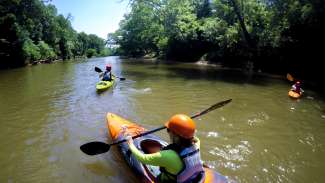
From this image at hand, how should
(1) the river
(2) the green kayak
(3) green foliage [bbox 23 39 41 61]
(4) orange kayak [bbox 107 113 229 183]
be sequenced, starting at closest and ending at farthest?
(4) orange kayak [bbox 107 113 229 183], (1) the river, (2) the green kayak, (3) green foliage [bbox 23 39 41 61]

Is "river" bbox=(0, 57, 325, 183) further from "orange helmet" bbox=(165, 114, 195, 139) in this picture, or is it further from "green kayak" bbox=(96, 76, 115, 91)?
"orange helmet" bbox=(165, 114, 195, 139)

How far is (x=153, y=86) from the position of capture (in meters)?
16.7

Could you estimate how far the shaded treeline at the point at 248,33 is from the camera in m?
18.5

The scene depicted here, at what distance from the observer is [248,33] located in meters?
25.2

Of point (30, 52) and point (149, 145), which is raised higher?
point (30, 52)

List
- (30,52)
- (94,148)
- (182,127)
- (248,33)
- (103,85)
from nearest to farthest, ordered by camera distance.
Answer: (182,127), (94,148), (103,85), (248,33), (30,52)

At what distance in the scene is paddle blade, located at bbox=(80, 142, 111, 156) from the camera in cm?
600

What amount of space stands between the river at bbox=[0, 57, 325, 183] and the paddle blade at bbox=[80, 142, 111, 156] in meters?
0.57

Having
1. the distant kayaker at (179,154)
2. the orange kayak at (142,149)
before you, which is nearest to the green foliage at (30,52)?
the orange kayak at (142,149)

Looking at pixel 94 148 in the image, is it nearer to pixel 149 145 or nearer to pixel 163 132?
pixel 149 145

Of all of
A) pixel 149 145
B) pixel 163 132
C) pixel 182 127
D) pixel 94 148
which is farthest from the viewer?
pixel 163 132

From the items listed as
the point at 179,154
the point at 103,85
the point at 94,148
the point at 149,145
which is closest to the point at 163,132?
the point at 149,145

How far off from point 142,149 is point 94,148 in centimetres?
96

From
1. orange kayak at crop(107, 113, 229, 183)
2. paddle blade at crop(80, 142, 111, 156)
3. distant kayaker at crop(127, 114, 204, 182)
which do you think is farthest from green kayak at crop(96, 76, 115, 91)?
distant kayaker at crop(127, 114, 204, 182)
